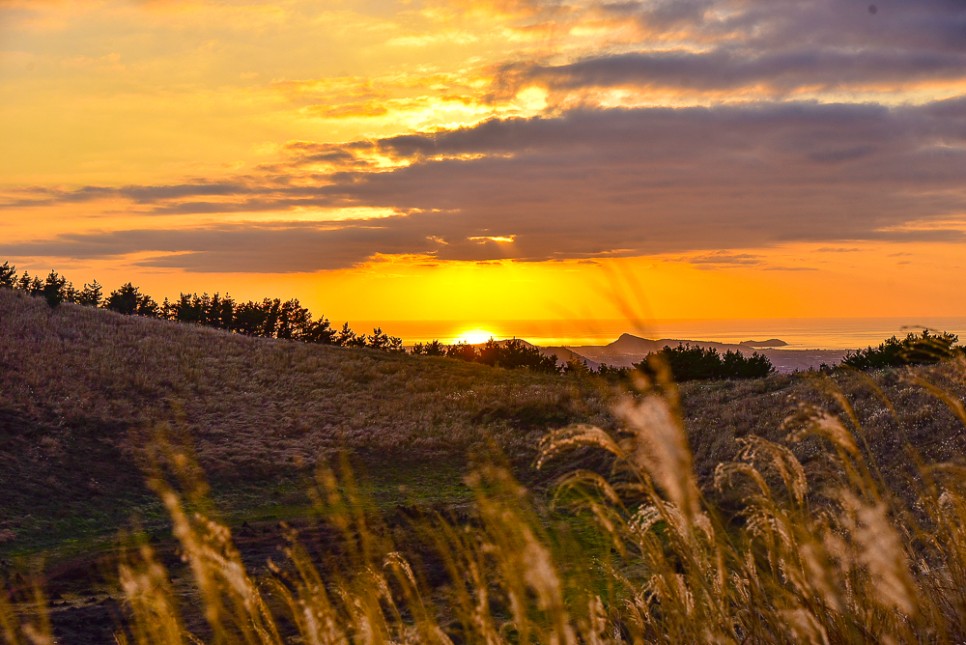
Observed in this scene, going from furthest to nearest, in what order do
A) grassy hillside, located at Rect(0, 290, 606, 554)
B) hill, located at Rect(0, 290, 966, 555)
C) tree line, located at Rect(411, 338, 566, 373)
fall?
tree line, located at Rect(411, 338, 566, 373)
grassy hillside, located at Rect(0, 290, 606, 554)
hill, located at Rect(0, 290, 966, 555)

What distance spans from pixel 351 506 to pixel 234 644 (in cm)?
986

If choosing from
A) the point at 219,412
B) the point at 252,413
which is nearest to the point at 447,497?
the point at 252,413

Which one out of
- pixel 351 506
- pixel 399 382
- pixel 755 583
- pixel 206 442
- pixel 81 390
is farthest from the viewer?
pixel 399 382

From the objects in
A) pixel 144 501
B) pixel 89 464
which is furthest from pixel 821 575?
pixel 89 464

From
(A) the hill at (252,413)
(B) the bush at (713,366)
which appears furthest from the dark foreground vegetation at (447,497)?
(B) the bush at (713,366)

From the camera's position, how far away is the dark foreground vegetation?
308cm

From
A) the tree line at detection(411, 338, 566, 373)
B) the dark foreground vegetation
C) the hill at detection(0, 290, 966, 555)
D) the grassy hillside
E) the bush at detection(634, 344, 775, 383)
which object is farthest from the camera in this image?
the tree line at detection(411, 338, 566, 373)

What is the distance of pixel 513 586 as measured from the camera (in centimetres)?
299

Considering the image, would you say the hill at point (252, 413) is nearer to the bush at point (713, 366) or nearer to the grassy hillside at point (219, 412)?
the grassy hillside at point (219, 412)

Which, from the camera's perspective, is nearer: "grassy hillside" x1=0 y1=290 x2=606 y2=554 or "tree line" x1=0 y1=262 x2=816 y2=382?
"grassy hillside" x1=0 y1=290 x2=606 y2=554

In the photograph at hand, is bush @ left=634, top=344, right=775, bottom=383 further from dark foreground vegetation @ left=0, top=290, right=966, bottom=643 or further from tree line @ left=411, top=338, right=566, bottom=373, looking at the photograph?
tree line @ left=411, top=338, right=566, bottom=373

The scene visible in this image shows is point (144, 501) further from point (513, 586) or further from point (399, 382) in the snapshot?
point (513, 586)

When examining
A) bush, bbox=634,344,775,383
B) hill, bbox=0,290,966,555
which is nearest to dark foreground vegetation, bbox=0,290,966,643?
hill, bbox=0,290,966,555

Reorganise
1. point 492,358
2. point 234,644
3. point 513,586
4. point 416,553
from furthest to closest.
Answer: point 492,358, point 416,553, point 234,644, point 513,586
